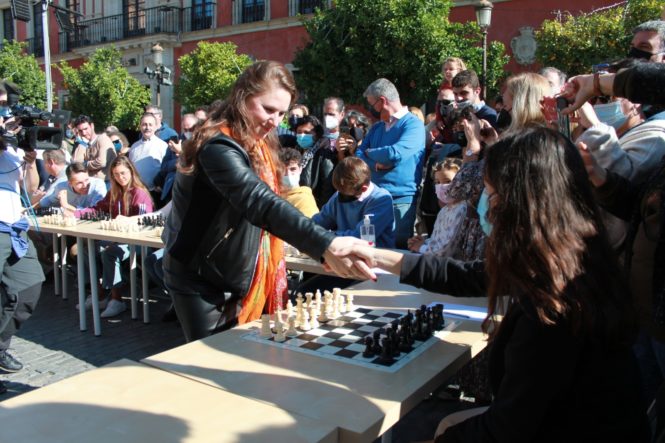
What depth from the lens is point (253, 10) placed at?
2064 cm

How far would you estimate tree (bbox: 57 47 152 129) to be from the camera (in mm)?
18703

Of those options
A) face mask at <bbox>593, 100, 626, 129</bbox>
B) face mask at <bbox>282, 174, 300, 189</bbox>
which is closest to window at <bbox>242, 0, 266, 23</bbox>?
face mask at <bbox>282, 174, 300, 189</bbox>

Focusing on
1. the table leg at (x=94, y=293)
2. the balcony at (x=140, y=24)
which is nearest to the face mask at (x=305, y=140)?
the table leg at (x=94, y=293)

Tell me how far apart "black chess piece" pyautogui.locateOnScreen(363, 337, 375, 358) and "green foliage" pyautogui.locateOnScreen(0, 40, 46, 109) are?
21361 millimetres

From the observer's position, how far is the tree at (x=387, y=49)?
12531 millimetres

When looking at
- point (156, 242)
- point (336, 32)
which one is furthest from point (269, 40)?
point (156, 242)

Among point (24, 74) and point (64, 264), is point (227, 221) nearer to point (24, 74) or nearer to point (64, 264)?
point (64, 264)

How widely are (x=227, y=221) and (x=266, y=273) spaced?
0.36m

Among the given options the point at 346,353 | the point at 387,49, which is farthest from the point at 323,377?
the point at 387,49

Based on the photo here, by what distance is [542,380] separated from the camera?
1433 mm

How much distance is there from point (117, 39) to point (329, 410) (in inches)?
1022

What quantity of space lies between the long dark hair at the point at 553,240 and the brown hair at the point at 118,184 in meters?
4.84

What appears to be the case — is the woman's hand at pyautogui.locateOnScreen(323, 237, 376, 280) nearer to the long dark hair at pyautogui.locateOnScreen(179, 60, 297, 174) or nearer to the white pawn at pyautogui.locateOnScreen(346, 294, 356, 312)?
the white pawn at pyautogui.locateOnScreen(346, 294, 356, 312)

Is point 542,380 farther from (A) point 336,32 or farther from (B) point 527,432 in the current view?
(A) point 336,32
